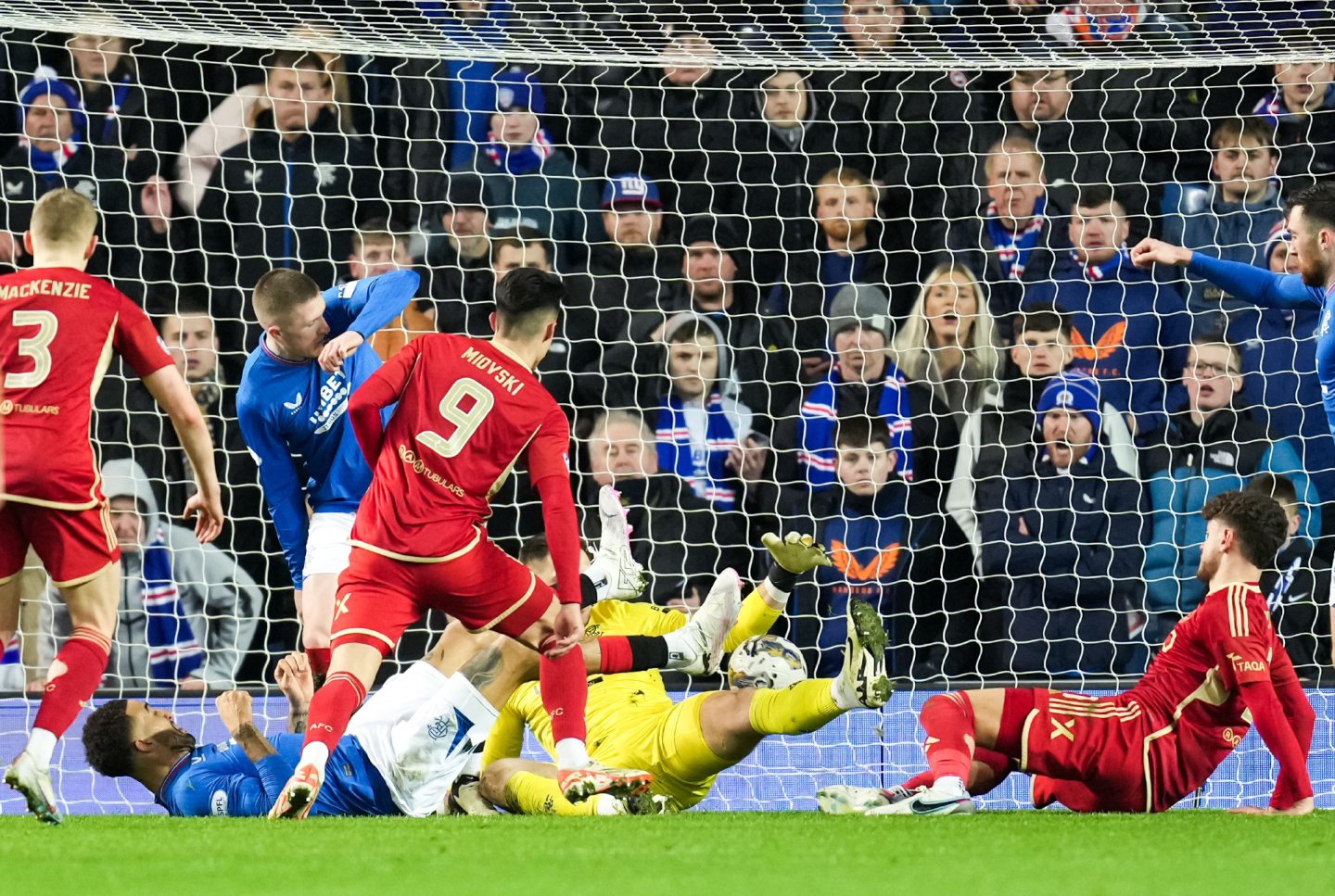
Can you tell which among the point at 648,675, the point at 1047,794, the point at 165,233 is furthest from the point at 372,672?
the point at 165,233

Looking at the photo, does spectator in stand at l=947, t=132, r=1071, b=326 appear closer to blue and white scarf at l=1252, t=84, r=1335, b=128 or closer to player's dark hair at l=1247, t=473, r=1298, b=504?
blue and white scarf at l=1252, t=84, r=1335, b=128

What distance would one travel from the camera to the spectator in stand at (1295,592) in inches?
265

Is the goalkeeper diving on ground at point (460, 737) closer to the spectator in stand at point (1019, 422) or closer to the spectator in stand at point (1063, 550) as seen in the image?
the spectator in stand at point (1063, 550)

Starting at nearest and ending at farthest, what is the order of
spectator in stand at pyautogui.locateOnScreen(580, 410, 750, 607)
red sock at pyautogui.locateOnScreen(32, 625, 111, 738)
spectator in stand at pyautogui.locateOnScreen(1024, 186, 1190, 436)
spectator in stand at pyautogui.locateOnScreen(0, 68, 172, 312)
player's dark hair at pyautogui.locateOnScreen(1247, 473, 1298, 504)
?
red sock at pyautogui.locateOnScreen(32, 625, 111, 738) < player's dark hair at pyautogui.locateOnScreen(1247, 473, 1298, 504) < spectator in stand at pyautogui.locateOnScreen(580, 410, 750, 607) < spectator in stand at pyautogui.locateOnScreen(1024, 186, 1190, 436) < spectator in stand at pyautogui.locateOnScreen(0, 68, 172, 312)

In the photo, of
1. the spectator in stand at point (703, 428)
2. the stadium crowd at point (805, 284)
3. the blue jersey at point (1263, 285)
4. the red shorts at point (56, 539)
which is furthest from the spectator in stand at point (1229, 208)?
the red shorts at point (56, 539)

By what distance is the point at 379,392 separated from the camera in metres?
4.48

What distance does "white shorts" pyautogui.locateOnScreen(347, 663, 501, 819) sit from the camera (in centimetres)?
481

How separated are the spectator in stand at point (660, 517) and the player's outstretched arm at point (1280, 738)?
3028mm

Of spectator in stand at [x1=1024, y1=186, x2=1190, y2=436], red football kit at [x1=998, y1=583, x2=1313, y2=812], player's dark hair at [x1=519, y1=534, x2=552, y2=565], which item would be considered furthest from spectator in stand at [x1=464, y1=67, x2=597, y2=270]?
red football kit at [x1=998, y1=583, x2=1313, y2=812]

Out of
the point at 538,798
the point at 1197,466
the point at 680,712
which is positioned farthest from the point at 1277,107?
the point at 538,798

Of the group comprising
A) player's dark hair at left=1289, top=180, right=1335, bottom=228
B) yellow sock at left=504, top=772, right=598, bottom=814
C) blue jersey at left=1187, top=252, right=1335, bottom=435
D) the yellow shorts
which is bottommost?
yellow sock at left=504, top=772, right=598, bottom=814

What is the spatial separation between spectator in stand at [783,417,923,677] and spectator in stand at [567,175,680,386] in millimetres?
1122

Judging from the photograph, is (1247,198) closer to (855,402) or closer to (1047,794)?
(855,402)

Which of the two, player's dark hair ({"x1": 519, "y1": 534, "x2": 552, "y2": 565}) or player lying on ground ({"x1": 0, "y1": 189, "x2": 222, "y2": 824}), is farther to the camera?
player's dark hair ({"x1": 519, "y1": 534, "x2": 552, "y2": 565})
